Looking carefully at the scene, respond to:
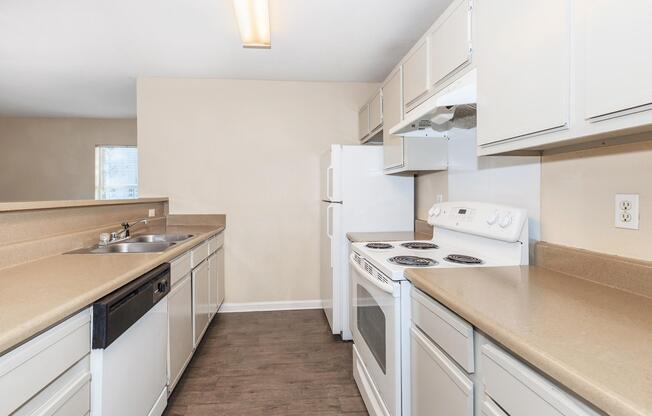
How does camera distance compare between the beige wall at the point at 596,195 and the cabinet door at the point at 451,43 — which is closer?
the beige wall at the point at 596,195

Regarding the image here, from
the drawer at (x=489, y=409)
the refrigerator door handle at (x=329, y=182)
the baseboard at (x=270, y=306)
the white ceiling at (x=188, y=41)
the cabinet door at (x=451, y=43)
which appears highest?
the white ceiling at (x=188, y=41)

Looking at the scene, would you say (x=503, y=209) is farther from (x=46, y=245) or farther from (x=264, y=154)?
(x=264, y=154)

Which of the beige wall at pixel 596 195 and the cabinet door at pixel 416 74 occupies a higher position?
the cabinet door at pixel 416 74

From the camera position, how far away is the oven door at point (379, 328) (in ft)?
4.64

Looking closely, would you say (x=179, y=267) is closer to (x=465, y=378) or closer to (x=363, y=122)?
(x=465, y=378)

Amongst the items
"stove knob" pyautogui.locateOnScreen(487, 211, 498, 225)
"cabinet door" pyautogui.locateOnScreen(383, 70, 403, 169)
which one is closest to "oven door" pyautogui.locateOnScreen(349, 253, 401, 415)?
"stove knob" pyautogui.locateOnScreen(487, 211, 498, 225)

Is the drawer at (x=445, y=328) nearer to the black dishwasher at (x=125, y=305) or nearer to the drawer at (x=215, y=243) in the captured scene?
the black dishwasher at (x=125, y=305)

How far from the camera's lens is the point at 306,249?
363cm

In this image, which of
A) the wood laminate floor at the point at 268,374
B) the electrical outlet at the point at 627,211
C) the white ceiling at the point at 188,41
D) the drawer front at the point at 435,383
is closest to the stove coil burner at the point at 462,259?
the drawer front at the point at 435,383

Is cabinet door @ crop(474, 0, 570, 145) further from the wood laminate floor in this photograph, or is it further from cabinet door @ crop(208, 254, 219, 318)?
cabinet door @ crop(208, 254, 219, 318)

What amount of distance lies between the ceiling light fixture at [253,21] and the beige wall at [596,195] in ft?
5.97

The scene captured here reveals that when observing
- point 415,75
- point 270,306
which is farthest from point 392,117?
point 270,306

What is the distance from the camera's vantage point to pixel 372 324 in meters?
1.77

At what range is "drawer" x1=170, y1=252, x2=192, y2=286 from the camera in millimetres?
1896
